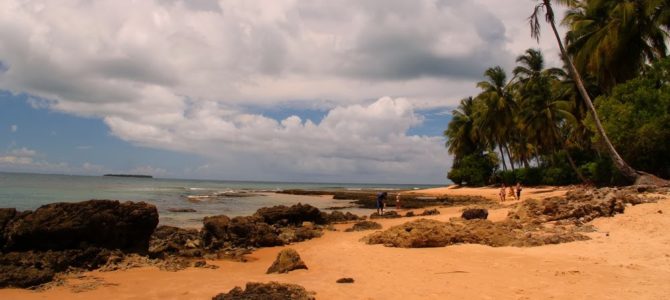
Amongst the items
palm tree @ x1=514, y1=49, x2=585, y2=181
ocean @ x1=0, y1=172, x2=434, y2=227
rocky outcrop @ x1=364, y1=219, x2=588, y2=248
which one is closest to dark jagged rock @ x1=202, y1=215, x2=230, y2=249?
rocky outcrop @ x1=364, y1=219, x2=588, y2=248

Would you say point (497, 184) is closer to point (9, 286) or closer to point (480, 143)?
point (480, 143)

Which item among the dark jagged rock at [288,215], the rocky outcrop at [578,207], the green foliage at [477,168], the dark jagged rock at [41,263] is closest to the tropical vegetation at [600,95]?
the rocky outcrop at [578,207]

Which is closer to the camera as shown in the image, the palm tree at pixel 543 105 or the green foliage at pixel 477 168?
the palm tree at pixel 543 105

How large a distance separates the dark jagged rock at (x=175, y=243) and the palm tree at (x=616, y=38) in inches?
988

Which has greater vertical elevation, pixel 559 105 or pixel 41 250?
pixel 559 105

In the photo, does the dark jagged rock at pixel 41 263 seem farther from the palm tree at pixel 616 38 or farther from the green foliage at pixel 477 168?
the green foliage at pixel 477 168

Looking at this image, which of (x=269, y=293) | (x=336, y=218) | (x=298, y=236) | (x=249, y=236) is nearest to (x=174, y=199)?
(x=336, y=218)

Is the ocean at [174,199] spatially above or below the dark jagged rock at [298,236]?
above

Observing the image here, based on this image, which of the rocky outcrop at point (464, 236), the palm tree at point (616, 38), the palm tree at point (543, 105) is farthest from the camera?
the palm tree at point (543, 105)

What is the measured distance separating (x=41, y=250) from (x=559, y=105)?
39.2 meters

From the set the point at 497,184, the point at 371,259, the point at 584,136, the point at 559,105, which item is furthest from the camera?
the point at 497,184

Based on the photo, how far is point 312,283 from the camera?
345 inches

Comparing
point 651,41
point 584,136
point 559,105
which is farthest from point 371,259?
point 584,136

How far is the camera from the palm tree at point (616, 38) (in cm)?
2528
